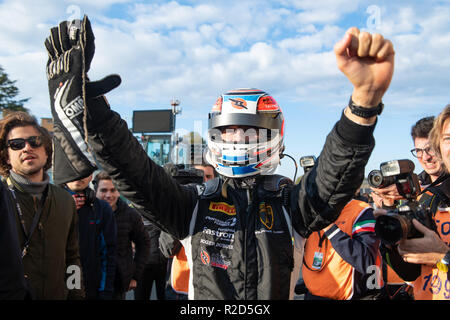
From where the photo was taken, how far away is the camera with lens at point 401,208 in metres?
2.05

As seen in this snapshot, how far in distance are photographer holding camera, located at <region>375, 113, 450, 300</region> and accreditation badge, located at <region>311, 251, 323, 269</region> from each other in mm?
957

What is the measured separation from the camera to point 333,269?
337cm

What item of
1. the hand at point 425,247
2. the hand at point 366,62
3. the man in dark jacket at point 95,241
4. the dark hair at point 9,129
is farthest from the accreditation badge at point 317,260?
the dark hair at point 9,129

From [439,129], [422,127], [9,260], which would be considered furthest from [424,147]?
[9,260]

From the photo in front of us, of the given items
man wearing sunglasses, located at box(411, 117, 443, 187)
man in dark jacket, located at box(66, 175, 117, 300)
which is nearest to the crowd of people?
man in dark jacket, located at box(66, 175, 117, 300)

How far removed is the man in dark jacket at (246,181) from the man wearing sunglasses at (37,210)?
4.58 feet

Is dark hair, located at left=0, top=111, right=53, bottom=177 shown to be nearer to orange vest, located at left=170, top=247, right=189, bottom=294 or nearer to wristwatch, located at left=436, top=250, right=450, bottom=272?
orange vest, located at left=170, top=247, right=189, bottom=294

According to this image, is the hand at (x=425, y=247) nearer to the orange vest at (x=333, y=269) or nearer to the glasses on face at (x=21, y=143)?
the orange vest at (x=333, y=269)

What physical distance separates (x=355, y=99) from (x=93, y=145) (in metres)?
1.16

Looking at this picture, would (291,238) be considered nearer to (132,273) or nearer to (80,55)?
(80,55)

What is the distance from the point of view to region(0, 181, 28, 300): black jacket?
7.16 feet

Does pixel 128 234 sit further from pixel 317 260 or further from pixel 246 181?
pixel 246 181

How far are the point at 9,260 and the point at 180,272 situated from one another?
4.77 feet
